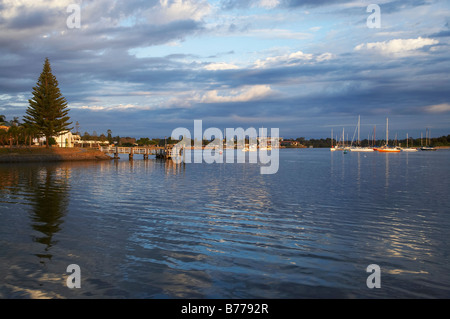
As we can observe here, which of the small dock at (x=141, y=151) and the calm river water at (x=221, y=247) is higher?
the small dock at (x=141, y=151)

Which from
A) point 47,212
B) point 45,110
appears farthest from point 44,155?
point 47,212

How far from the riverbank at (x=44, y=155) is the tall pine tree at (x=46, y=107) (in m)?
5.74

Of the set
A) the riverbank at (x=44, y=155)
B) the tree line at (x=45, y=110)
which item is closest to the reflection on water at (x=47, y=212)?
the riverbank at (x=44, y=155)

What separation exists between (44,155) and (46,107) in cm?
1580

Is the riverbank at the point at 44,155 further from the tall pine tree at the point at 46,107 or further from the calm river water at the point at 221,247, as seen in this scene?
the calm river water at the point at 221,247

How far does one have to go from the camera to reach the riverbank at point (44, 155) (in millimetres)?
70438

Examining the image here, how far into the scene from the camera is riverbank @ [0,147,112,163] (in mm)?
70438

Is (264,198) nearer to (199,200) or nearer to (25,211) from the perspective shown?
(199,200)

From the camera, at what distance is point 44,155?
7688 centimetres

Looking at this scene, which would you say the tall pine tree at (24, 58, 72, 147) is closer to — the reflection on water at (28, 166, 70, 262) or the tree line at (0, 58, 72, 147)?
the tree line at (0, 58, 72, 147)

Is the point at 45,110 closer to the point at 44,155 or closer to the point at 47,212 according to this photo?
the point at 44,155

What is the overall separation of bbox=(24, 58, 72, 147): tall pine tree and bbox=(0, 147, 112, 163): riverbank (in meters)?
5.74
